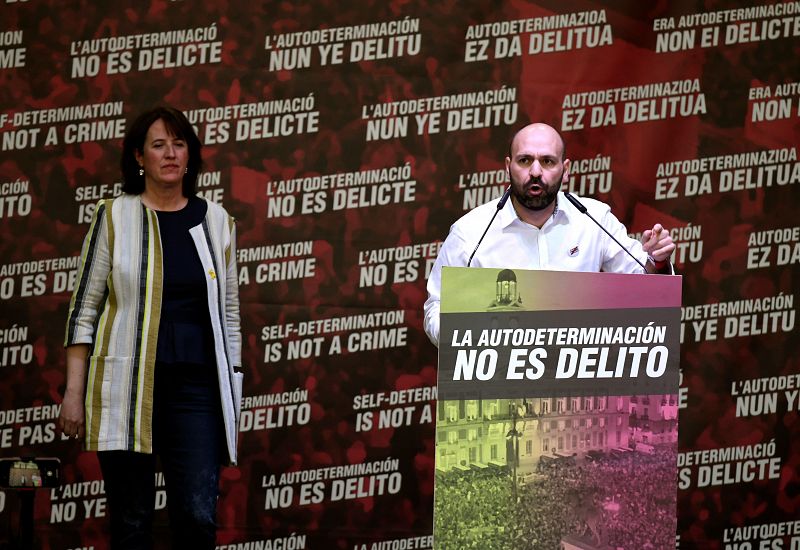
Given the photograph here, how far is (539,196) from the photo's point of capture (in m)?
3.01

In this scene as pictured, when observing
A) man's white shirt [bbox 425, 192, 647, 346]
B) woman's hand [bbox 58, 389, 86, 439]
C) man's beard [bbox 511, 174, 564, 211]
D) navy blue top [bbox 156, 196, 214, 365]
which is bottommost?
woman's hand [bbox 58, 389, 86, 439]

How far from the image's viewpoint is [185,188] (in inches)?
125

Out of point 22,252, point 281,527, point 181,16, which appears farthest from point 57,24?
point 281,527

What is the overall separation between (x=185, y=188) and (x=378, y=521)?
157 cm

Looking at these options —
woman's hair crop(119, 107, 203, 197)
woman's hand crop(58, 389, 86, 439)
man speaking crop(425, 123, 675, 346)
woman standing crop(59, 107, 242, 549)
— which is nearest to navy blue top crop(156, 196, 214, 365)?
woman standing crop(59, 107, 242, 549)

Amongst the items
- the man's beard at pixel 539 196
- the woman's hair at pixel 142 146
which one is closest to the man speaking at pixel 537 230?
the man's beard at pixel 539 196

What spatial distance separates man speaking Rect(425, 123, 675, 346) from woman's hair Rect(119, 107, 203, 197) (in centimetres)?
73

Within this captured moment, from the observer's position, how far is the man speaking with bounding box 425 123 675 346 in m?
3.00

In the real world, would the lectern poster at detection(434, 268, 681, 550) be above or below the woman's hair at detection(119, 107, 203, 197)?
below

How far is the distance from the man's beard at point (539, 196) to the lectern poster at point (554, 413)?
2.23 feet

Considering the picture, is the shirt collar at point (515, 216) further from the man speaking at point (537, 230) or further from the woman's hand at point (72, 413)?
the woman's hand at point (72, 413)

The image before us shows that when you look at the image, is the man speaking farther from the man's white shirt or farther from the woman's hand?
the woman's hand

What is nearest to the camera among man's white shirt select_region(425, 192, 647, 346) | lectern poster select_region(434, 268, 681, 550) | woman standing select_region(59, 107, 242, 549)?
lectern poster select_region(434, 268, 681, 550)

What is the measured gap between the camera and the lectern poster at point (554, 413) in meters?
2.29
